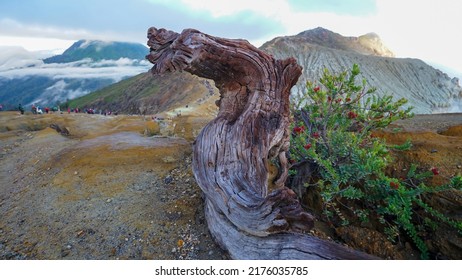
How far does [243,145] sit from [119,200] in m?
3.26

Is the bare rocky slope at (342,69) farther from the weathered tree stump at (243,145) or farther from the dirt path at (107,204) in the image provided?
the weathered tree stump at (243,145)

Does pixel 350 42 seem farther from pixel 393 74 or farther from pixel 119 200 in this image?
pixel 119 200

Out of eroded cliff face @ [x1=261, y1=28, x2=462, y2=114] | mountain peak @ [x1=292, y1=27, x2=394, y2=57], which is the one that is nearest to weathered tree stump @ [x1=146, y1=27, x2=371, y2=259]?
eroded cliff face @ [x1=261, y1=28, x2=462, y2=114]

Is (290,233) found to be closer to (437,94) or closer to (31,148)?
(31,148)

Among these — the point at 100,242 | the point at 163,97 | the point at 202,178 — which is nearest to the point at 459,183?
the point at 202,178

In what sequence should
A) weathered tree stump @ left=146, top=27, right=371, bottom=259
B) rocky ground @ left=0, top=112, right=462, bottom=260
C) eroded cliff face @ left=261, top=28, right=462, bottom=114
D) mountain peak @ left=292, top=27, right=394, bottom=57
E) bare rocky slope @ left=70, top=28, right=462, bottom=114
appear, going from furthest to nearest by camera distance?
mountain peak @ left=292, top=27, right=394, bottom=57 → eroded cliff face @ left=261, top=28, right=462, bottom=114 → bare rocky slope @ left=70, top=28, right=462, bottom=114 → rocky ground @ left=0, top=112, right=462, bottom=260 → weathered tree stump @ left=146, top=27, right=371, bottom=259

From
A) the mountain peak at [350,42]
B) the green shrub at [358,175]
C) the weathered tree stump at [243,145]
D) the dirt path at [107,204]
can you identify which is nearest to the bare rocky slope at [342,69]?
the dirt path at [107,204]

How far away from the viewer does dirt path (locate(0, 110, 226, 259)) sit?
16.4ft

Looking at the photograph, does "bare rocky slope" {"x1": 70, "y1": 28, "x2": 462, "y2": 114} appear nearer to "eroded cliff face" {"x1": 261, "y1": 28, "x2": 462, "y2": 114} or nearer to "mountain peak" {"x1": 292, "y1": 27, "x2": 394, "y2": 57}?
"eroded cliff face" {"x1": 261, "y1": 28, "x2": 462, "y2": 114}

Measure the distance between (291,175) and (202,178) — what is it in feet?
7.61

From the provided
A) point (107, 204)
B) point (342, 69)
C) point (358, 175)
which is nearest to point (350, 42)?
point (342, 69)

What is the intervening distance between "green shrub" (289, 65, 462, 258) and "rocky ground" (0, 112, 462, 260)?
0.57 m

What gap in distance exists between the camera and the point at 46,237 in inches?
216

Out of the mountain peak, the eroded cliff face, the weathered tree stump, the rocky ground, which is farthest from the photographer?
the mountain peak
